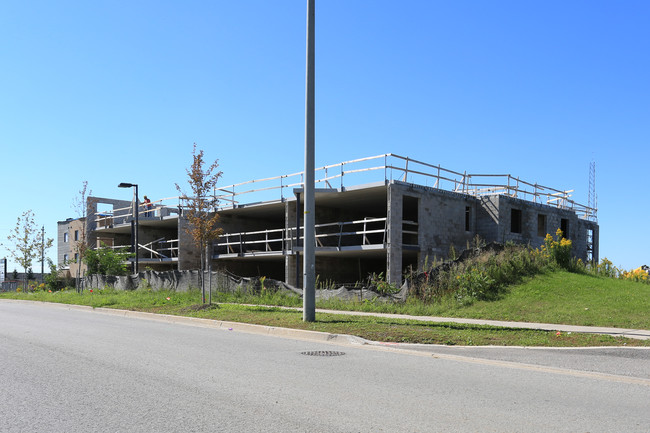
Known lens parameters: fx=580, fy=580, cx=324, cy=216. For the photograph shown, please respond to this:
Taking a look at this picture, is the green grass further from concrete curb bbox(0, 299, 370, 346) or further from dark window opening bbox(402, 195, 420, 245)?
dark window opening bbox(402, 195, 420, 245)

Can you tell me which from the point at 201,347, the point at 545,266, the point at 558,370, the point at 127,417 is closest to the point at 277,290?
the point at 545,266

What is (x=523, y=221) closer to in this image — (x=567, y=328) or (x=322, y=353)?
(x=567, y=328)

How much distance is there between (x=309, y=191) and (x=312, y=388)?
842 centimetres

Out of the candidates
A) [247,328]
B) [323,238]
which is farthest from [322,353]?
[323,238]

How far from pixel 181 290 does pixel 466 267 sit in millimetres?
14176

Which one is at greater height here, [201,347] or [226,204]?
[226,204]

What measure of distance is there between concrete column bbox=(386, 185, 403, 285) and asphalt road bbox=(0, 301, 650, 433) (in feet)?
43.6

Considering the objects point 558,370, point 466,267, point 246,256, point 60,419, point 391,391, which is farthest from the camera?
point 246,256

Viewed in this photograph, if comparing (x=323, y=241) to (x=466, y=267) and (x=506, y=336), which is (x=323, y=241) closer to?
(x=466, y=267)

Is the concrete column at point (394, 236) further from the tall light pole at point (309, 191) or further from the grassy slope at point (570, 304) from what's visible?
the tall light pole at point (309, 191)

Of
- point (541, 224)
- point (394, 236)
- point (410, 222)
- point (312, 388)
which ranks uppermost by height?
point (541, 224)

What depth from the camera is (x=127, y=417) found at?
5.88 meters

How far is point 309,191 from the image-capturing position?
50.1 feet

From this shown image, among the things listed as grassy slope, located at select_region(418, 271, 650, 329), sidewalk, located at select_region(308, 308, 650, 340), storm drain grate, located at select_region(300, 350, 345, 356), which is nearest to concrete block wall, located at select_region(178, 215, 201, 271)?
grassy slope, located at select_region(418, 271, 650, 329)
